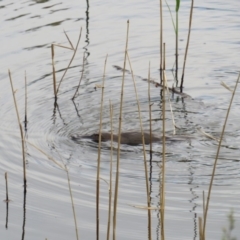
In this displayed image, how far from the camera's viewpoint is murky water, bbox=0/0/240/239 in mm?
4582

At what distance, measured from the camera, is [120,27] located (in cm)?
881

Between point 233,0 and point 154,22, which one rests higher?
point 233,0

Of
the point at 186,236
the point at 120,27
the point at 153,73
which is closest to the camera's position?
the point at 186,236

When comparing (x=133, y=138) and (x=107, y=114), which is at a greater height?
(x=107, y=114)

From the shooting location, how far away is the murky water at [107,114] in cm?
458

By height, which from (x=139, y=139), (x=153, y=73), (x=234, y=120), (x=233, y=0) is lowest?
(x=139, y=139)

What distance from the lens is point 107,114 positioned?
21.2 feet

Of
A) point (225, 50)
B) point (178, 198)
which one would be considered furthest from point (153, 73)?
point (178, 198)

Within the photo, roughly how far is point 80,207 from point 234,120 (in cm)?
205

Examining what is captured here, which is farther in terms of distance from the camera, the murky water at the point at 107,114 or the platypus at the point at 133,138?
the platypus at the point at 133,138

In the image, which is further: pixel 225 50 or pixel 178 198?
pixel 225 50

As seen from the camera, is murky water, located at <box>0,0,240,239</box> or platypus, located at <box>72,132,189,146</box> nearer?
murky water, located at <box>0,0,240,239</box>

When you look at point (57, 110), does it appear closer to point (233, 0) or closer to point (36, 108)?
point (36, 108)

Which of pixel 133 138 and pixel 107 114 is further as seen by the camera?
pixel 107 114
